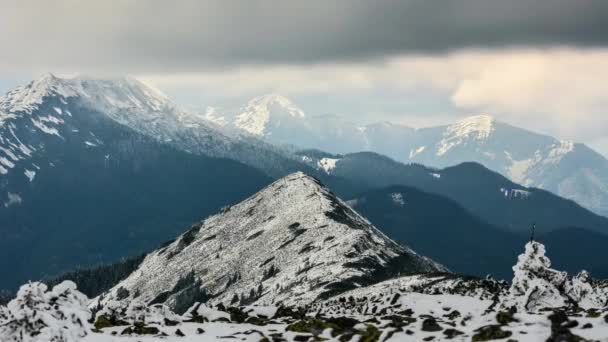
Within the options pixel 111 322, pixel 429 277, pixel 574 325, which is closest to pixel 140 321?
pixel 111 322

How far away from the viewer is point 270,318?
Answer: 270ft

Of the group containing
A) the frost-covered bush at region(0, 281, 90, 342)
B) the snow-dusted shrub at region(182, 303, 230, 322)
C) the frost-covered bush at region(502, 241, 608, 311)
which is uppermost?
the frost-covered bush at region(0, 281, 90, 342)

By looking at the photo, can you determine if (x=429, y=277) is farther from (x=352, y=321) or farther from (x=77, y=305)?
(x=77, y=305)

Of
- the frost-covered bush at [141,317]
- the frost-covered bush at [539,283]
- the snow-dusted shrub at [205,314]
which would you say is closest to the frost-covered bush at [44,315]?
the frost-covered bush at [141,317]

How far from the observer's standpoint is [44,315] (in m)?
37.9

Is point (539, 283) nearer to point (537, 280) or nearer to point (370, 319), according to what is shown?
point (537, 280)

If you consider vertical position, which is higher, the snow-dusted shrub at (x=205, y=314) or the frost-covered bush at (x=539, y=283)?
the frost-covered bush at (x=539, y=283)

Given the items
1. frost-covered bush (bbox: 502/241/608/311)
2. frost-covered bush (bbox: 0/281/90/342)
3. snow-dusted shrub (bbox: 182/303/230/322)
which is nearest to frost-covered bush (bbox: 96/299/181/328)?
snow-dusted shrub (bbox: 182/303/230/322)

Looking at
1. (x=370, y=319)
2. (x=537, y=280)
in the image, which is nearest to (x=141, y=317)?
(x=370, y=319)

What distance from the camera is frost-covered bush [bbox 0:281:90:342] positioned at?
125 feet

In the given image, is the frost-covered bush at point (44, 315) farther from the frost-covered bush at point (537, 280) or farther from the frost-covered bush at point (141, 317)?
the frost-covered bush at point (537, 280)

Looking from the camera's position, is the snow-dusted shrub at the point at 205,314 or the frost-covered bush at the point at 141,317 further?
the snow-dusted shrub at the point at 205,314

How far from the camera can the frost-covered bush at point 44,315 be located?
125ft

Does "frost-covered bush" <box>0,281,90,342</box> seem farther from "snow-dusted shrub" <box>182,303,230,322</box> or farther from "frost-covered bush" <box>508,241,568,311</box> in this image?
"frost-covered bush" <box>508,241,568,311</box>
